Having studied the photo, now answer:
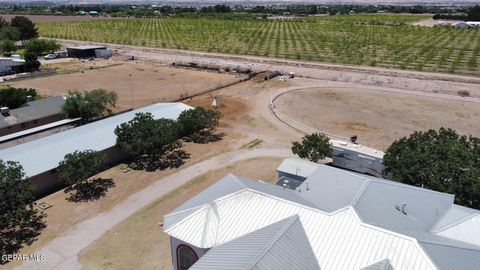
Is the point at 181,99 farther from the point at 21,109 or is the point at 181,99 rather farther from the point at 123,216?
the point at 123,216

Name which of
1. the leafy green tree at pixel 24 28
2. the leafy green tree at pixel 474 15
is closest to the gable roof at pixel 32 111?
the leafy green tree at pixel 24 28

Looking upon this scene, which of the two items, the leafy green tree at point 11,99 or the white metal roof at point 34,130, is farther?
the leafy green tree at point 11,99

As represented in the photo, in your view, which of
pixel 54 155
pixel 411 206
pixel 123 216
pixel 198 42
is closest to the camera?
pixel 411 206

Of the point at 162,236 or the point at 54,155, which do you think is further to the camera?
the point at 54,155

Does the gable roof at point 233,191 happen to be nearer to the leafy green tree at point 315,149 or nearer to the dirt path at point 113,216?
the dirt path at point 113,216

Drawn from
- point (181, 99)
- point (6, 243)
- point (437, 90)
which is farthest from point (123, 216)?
point (437, 90)

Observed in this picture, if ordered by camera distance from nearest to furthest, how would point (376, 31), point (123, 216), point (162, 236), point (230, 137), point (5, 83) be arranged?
point (162, 236) < point (123, 216) < point (230, 137) < point (5, 83) < point (376, 31)
